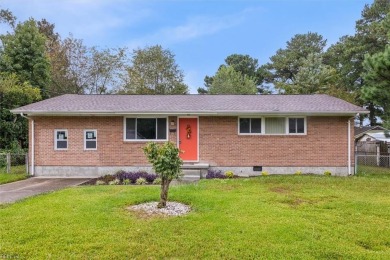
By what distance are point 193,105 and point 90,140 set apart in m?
4.42

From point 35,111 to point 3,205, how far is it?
5813 millimetres

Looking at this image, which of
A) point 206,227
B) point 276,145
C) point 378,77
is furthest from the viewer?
point 276,145

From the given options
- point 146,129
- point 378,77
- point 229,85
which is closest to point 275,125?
point 378,77

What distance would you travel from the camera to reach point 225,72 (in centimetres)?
3509

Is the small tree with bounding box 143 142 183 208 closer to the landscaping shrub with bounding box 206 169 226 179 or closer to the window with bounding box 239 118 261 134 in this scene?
the landscaping shrub with bounding box 206 169 226 179

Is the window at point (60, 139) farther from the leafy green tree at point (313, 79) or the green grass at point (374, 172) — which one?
the leafy green tree at point (313, 79)

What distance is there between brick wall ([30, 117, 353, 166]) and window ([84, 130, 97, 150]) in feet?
0.52

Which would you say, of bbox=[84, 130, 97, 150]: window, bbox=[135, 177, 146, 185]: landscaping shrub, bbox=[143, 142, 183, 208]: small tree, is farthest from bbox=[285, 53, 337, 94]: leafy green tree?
bbox=[143, 142, 183, 208]: small tree

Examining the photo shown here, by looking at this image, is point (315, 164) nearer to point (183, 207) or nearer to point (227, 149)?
point (227, 149)

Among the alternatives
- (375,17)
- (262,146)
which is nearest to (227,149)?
(262,146)

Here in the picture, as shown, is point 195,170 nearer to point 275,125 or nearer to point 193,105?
point 193,105

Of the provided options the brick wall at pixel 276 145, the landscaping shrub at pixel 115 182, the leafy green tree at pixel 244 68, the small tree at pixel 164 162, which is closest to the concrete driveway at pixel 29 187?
the landscaping shrub at pixel 115 182

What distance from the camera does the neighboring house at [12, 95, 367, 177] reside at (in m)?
12.3

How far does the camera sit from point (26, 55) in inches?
806
